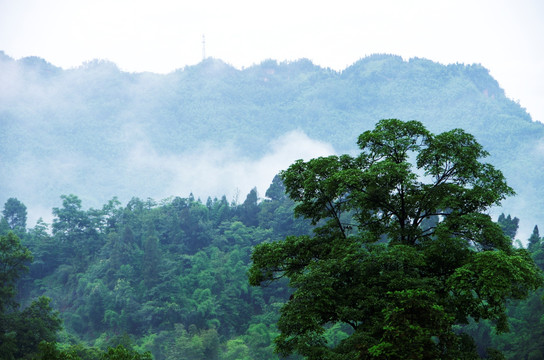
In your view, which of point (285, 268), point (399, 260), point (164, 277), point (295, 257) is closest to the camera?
point (399, 260)

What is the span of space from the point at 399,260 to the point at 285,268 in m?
3.31

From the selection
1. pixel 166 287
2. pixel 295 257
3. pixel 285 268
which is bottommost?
pixel 285 268

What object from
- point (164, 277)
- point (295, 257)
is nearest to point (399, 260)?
point (295, 257)

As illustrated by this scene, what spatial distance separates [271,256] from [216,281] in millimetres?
46167

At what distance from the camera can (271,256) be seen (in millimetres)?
14578

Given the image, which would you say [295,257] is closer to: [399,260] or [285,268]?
[285,268]

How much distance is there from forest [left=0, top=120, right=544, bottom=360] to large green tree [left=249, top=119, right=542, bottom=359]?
4 cm

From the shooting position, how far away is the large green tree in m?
11.0

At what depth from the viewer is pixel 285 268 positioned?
14.8 metres

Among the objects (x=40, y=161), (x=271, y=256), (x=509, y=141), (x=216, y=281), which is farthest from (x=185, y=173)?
(x=271, y=256)

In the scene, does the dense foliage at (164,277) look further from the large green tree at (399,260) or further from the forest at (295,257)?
the large green tree at (399,260)

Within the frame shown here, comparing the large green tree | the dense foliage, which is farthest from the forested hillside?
the large green tree

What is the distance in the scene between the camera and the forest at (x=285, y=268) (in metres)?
12.6

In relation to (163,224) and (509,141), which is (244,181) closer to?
(509,141)
